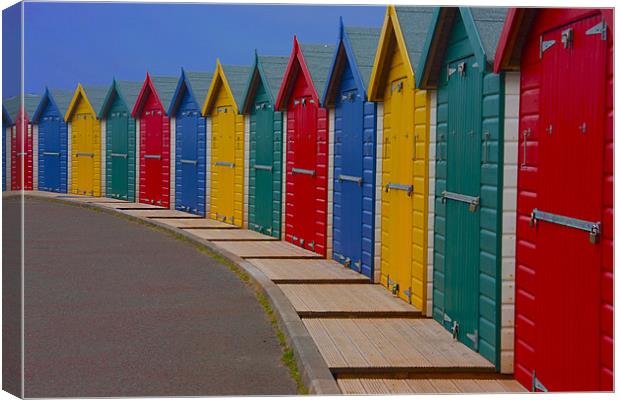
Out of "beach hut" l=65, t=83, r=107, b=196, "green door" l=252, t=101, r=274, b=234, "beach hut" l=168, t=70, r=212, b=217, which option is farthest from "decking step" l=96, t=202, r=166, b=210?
"green door" l=252, t=101, r=274, b=234

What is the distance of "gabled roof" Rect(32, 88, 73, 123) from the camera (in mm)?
30219

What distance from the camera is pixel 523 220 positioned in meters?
6.79

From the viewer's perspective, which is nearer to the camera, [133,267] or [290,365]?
[290,365]

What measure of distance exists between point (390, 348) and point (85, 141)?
22.2 meters

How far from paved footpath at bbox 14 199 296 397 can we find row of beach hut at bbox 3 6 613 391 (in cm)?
149

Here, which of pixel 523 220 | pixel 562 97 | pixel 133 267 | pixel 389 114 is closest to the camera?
pixel 562 97

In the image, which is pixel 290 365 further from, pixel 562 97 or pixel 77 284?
pixel 77 284

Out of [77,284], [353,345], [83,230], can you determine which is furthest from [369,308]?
[83,230]

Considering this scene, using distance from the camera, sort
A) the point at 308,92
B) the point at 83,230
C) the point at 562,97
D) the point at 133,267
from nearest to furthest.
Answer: the point at 562,97 < the point at 133,267 < the point at 308,92 < the point at 83,230

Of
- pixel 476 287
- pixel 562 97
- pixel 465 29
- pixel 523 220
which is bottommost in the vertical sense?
pixel 476 287

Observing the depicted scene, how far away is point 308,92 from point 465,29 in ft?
22.6

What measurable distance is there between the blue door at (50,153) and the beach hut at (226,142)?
33.1 ft

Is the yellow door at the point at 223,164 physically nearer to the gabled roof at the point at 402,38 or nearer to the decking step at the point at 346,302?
the decking step at the point at 346,302

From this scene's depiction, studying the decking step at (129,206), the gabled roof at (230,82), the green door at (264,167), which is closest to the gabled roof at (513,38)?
the green door at (264,167)
